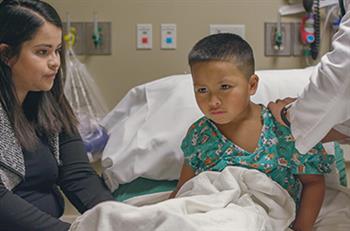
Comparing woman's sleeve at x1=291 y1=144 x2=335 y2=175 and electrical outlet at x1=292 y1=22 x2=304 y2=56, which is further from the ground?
electrical outlet at x1=292 y1=22 x2=304 y2=56

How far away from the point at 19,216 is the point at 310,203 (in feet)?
2.71

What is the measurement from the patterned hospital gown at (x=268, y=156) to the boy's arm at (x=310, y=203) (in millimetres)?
38

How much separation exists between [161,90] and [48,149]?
1.66 ft

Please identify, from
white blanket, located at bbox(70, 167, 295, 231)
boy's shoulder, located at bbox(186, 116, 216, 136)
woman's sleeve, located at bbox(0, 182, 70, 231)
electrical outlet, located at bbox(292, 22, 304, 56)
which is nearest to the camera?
white blanket, located at bbox(70, 167, 295, 231)

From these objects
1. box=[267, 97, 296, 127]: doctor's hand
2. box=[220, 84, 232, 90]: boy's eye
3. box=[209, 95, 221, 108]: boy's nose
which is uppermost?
box=[220, 84, 232, 90]: boy's eye

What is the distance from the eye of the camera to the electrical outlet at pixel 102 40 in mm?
2223

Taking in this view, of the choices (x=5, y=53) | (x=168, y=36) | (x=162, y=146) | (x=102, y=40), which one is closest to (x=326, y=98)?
(x=162, y=146)

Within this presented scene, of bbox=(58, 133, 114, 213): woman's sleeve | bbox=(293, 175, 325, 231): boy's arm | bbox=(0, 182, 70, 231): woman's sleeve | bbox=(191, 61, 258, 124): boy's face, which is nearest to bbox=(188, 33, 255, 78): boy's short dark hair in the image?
bbox=(191, 61, 258, 124): boy's face

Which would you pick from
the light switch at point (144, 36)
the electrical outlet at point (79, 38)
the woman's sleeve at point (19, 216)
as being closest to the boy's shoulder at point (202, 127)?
the woman's sleeve at point (19, 216)

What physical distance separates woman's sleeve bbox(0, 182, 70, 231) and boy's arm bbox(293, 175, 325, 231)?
2.22 feet

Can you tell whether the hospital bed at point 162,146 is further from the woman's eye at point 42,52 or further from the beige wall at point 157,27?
the woman's eye at point 42,52

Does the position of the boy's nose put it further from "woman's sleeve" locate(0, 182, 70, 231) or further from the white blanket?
"woman's sleeve" locate(0, 182, 70, 231)

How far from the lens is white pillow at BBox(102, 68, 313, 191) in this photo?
1.74 m

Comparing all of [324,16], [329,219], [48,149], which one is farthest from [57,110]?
[324,16]
